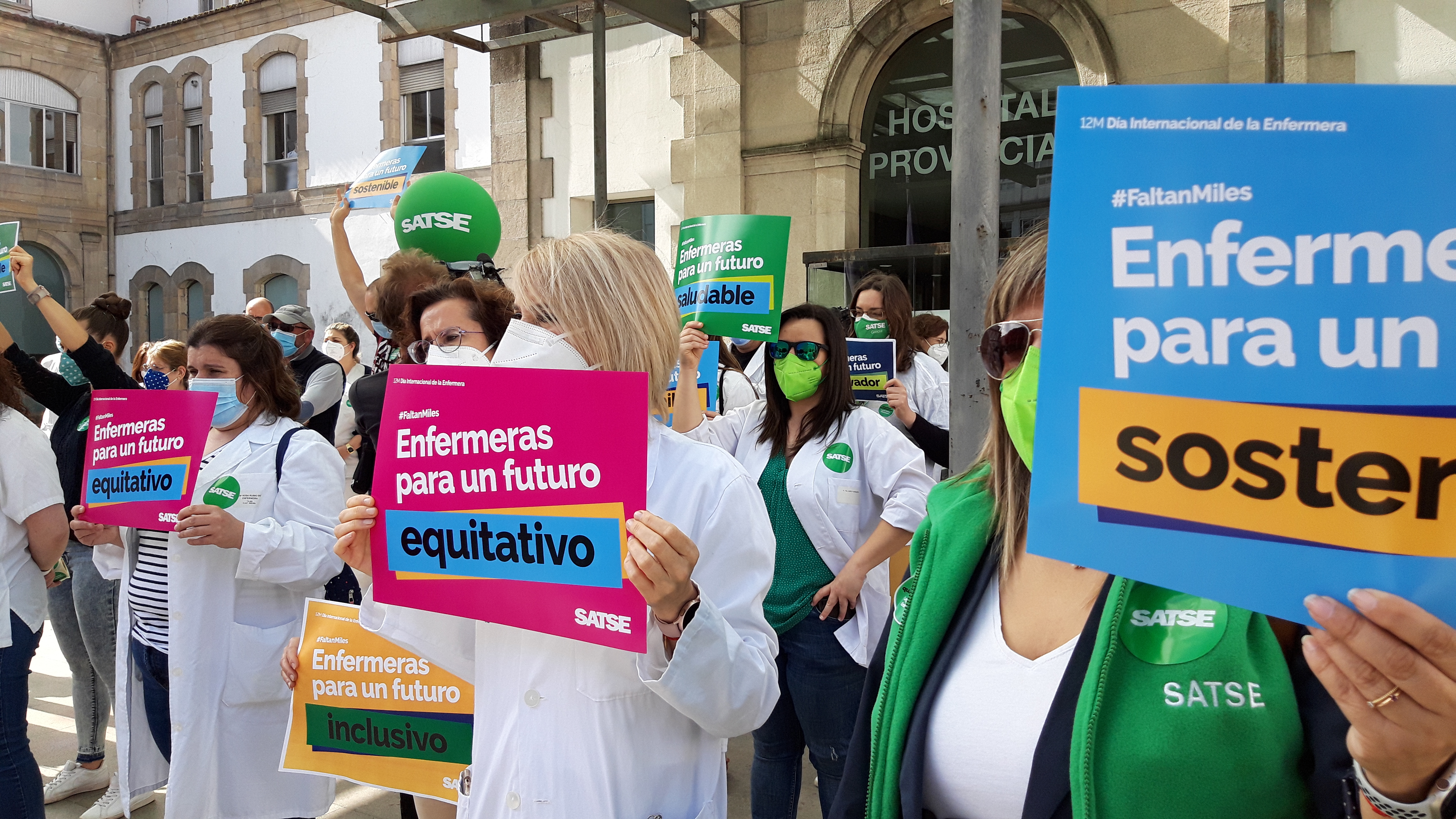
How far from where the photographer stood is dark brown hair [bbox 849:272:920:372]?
5.81 meters

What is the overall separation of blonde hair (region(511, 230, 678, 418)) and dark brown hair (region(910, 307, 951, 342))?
5.60 m

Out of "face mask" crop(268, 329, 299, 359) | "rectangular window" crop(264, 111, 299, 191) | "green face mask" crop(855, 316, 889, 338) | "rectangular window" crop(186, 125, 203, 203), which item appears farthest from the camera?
"rectangular window" crop(186, 125, 203, 203)

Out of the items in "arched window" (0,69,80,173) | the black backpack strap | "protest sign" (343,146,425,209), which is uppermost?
"arched window" (0,69,80,173)

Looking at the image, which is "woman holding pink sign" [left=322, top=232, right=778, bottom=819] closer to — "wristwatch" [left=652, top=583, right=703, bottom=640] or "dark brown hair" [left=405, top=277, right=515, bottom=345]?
"wristwatch" [left=652, top=583, right=703, bottom=640]

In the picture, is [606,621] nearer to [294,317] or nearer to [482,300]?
[482,300]

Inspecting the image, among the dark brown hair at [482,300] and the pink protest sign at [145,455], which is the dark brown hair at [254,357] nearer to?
the pink protest sign at [145,455]

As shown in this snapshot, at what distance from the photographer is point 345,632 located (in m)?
2.97

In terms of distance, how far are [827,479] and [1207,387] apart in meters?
2.69

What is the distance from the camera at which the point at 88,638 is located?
466 centimetres

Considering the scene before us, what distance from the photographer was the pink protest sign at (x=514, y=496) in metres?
1.74

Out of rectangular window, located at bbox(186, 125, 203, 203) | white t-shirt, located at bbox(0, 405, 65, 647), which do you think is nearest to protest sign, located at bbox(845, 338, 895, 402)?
white t-shirt, located at bbox(0, 405, 65, 647)

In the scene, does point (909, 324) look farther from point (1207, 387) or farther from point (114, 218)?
point (114, 218)

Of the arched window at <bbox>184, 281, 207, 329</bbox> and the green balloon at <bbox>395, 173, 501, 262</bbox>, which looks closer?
the green balloon at <bbox>395, 173, 501, 262</bbox>

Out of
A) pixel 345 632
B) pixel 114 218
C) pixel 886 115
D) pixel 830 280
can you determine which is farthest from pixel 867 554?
pixel 114 218
